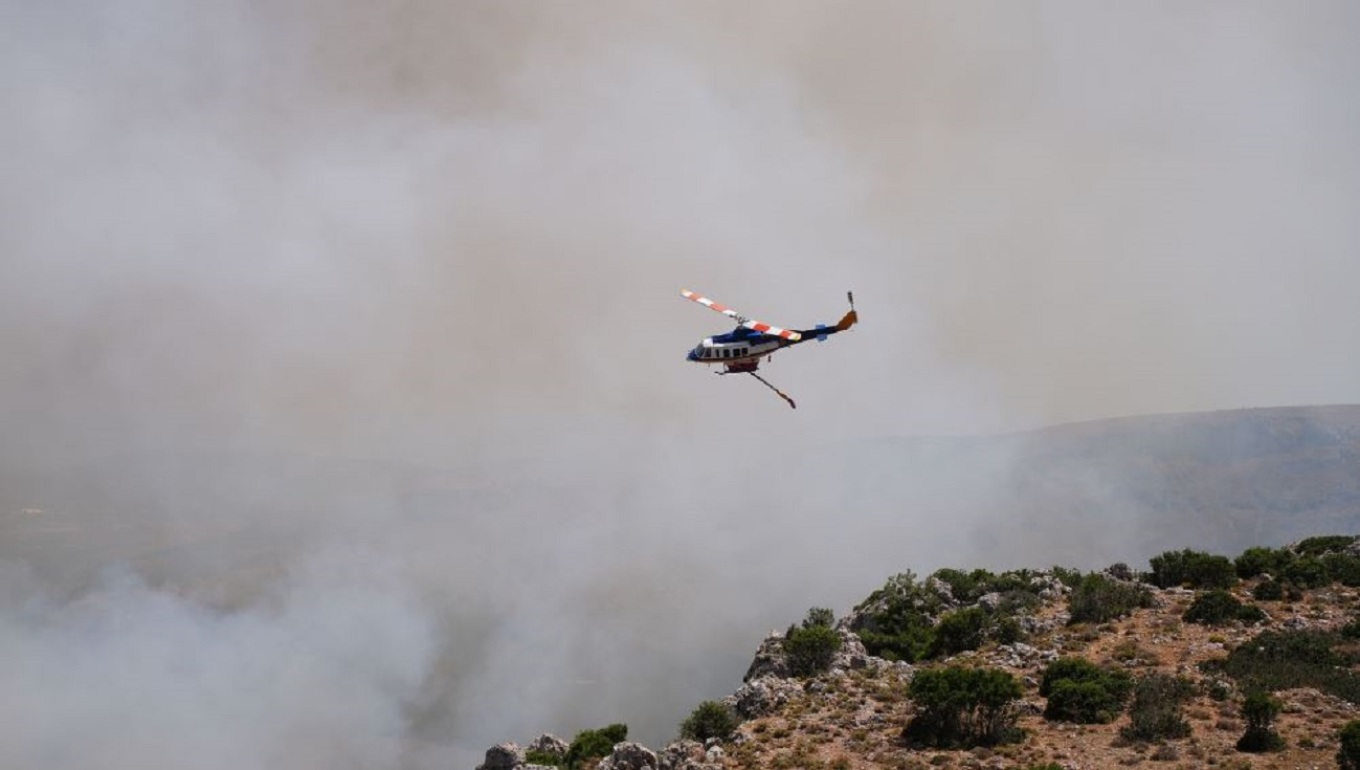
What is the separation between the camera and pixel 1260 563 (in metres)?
85.4

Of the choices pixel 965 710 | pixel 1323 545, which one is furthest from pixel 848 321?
pixel 1323 545

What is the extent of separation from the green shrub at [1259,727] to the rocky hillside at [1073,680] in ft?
0.39

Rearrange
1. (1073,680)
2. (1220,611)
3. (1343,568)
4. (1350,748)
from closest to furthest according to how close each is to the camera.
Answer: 1. (1350,748)
2. (1073,680)
3. (1220,611)
4. (1343,568)

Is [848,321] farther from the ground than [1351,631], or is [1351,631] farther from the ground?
[848,321]

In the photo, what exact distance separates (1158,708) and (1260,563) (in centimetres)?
3813

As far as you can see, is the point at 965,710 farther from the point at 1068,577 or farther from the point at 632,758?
the point at 1068,577

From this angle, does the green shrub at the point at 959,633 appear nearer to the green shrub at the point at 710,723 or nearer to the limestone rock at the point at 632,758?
the green shrub at the point at 710,723

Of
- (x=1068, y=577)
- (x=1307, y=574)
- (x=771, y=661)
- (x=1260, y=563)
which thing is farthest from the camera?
(x=1068, y=577)

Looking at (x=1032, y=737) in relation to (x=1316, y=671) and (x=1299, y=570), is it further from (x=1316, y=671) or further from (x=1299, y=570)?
(x=1299, y=570)

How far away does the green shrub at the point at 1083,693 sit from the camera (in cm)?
5738

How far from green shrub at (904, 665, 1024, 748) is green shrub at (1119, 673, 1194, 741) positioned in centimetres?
640

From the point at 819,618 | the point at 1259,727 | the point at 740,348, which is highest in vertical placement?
the point at 740,348

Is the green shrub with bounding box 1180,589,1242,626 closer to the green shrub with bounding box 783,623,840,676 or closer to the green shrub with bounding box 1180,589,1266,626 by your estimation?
the green shrub with bounding box 1180,589,1266,626

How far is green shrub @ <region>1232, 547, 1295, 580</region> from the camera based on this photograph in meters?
84.6
